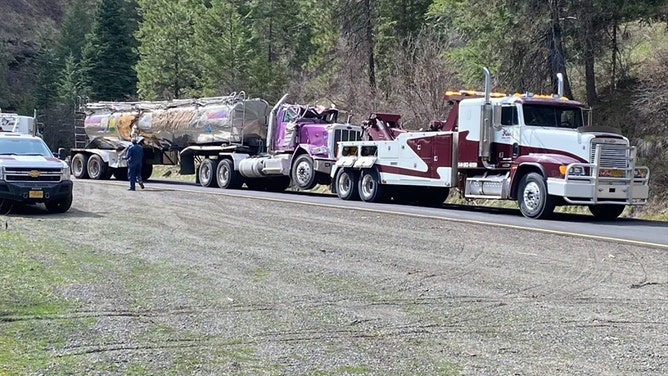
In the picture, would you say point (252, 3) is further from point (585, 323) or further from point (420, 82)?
point (585, 323)

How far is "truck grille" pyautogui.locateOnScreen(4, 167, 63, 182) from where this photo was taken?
1680cm

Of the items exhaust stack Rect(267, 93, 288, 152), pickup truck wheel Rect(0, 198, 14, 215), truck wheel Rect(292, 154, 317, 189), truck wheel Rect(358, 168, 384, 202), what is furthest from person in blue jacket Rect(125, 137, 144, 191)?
pickup truck wheel Rect(0, 198, 14, 215)

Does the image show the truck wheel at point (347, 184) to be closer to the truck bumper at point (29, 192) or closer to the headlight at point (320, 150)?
the headlight at point (320, 150)

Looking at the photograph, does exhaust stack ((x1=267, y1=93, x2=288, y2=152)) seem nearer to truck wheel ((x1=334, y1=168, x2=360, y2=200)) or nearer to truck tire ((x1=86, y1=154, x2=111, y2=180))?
truck wheel ((x1=334, y1=168, x2=360, y2=200))

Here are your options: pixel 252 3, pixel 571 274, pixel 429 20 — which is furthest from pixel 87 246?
pixel 252 3

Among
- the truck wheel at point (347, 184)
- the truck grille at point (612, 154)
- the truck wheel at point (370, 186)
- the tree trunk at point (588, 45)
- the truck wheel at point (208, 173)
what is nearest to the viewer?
the truck grille at point (612, 154)

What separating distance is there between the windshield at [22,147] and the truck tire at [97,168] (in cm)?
1469

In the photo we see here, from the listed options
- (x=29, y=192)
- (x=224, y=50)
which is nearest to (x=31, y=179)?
(x=29, y=192)

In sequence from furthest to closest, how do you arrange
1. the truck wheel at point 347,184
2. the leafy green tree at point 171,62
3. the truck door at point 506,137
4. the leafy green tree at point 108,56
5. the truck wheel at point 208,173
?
the leafy green tree at point 108,56 < the leafy green tree at point 171,62 < the truck wheel at point 208,173 < the truck wheel at point 347,184 < the truck door at point 506,137

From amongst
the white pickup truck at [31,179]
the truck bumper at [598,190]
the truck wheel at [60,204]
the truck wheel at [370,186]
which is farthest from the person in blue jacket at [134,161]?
the truck bumper at [598,190]

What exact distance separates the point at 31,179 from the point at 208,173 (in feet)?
42.5

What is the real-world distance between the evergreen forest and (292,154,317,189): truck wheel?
19.6ft

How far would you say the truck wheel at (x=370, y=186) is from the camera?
22578 mm

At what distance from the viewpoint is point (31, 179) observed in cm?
1697
